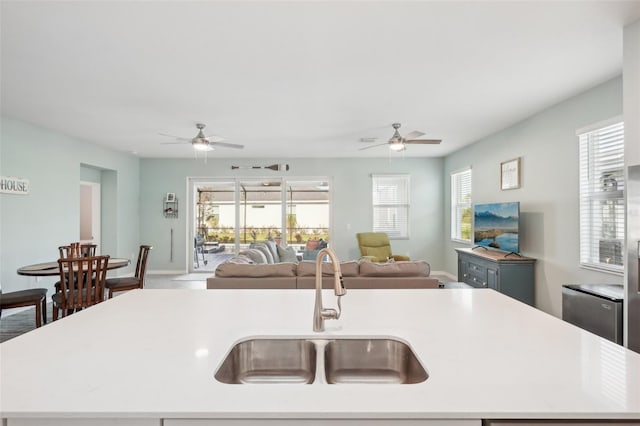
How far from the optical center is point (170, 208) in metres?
7.72

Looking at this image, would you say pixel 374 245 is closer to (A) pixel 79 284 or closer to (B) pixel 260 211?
(B) pixel 260 211

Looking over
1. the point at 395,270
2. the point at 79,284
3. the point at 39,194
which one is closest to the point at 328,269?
the point at 395,270

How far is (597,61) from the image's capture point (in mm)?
2934

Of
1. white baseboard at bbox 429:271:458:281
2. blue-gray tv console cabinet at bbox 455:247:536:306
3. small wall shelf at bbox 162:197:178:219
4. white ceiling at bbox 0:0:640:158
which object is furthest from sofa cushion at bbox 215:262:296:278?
small wall shelf at bbox 162:197:178:219

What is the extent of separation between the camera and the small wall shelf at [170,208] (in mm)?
7723

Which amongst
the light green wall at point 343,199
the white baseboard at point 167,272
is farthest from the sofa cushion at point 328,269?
the white baseboard at point 167,272

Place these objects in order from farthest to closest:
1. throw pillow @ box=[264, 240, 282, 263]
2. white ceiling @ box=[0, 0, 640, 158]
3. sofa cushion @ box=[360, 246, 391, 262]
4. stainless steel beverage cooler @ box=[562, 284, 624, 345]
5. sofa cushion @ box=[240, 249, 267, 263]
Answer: sofa cushion @ box=[360, 246, 391, 262]
throw pillow @ box=[264, 240, 282, 263]
sofa cushion @ box=[240, 249, 267, 263]
stainless steel beverage cooler @ box=[562, 284, 624, 345]
white ceiling @ box=[0, 0, 640, 158]

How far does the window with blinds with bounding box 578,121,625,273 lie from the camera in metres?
3.32

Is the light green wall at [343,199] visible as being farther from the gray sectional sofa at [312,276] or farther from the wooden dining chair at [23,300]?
the gray sectional sofa at [312,276]

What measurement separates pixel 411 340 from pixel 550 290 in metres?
3.86

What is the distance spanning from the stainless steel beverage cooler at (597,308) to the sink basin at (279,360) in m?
2.61

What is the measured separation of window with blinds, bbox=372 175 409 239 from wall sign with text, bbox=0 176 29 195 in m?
6.10

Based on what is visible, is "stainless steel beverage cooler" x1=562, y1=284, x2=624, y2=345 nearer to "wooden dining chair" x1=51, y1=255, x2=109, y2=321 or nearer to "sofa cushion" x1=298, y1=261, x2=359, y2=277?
"sofa cushion" x1=298, y1=261, x2=359, y2=277

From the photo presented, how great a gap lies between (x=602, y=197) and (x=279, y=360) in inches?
148
